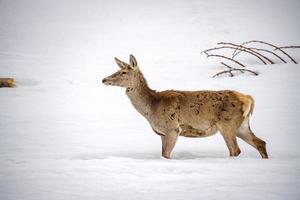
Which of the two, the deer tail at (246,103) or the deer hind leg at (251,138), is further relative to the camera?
the deer hind leg at (251,138)

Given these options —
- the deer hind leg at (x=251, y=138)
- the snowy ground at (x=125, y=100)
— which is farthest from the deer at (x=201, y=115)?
the snowy ground at (x=125, y=100)

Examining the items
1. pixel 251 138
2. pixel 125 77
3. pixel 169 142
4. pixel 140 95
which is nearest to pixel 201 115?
pixel 169 142

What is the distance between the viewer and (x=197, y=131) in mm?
8312

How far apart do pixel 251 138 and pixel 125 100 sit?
6202 millimetres

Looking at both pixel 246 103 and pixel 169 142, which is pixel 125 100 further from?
pixel 246 103

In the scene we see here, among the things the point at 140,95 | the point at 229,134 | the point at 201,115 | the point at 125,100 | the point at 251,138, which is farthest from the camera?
the point at 125,100

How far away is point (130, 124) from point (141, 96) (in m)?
2.90

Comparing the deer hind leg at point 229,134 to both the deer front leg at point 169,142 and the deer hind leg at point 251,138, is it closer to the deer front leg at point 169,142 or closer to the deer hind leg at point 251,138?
the deer hind leg at point 251,138

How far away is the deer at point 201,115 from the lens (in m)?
8.11

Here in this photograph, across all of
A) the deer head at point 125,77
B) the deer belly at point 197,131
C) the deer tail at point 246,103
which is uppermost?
the deer head at point 125,77

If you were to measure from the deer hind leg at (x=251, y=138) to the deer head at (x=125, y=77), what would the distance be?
2.05 metres

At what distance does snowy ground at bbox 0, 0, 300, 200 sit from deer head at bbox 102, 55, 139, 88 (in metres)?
1.16

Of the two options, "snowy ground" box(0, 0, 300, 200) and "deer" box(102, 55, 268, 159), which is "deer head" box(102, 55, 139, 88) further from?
"snowy ground" box(0, 0, 300, 200)

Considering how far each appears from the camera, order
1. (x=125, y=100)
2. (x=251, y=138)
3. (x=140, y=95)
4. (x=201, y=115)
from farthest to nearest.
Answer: (x=125, y=100)
(x=140, y=95)
(x=251, y=138)
(x=201, y=115)
